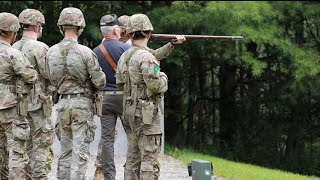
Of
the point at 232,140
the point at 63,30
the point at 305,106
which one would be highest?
the point at 63,30

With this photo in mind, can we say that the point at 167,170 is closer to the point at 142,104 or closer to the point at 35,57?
the point at 35,57

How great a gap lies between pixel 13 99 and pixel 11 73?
0.30 m

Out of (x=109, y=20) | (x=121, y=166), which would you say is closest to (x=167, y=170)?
(x=121, y=166)

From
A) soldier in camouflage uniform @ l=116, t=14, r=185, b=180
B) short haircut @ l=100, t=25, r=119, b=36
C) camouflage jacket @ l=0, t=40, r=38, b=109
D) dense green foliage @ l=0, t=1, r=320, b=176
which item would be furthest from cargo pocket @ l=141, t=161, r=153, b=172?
dense green foliage @ l=0, t=1, r=320, b=176

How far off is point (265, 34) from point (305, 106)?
382 centimetres

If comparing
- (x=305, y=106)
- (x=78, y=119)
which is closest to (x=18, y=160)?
(x=78, y=119)

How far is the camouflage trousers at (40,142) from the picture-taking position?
812 cm

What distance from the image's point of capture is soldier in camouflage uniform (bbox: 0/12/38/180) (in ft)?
25.1

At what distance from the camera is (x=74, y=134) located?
7508 mm

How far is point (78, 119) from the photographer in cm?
750

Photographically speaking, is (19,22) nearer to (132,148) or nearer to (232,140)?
(132,148)

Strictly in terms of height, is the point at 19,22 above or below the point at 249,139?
above

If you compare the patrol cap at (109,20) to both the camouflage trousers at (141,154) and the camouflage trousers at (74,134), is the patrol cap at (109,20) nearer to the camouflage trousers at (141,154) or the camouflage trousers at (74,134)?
the camouflage trousers at (74,134)

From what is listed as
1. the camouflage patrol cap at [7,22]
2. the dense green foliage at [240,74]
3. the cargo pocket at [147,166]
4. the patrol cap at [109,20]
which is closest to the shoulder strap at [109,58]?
the patrol cap at [109,20]
